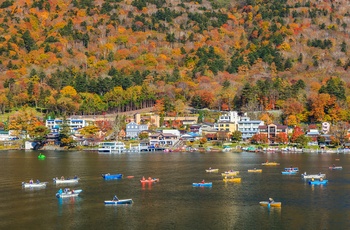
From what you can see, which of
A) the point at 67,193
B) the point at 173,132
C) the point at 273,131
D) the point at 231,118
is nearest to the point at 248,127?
the point at 231,118

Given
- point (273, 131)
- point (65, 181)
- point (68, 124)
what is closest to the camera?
point (65, 181)

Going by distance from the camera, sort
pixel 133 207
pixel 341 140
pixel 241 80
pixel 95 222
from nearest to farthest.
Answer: pixel 95 222
pixel 133 207
pixel 341 140
pixel 241 80

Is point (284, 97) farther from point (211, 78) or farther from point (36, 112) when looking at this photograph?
point (36, 112)

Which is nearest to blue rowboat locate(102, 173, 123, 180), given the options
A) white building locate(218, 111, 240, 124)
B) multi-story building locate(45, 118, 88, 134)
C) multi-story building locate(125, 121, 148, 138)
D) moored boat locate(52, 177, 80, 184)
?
moored boat locate(52, 177, 80, 184)

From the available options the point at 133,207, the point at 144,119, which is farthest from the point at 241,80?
the point at 133,207

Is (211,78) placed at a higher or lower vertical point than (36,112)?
higher

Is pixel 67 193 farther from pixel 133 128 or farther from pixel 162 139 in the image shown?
pixel 133 128
